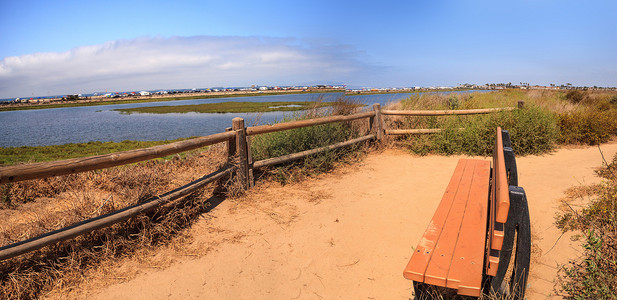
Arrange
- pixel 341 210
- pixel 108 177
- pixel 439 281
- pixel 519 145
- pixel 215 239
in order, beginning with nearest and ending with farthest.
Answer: pixel 439 281 → pixel 215 239 → pixel 341 210 → pixel 108 177 → pixel 519 145

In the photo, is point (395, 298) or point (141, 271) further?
point (141, 271)

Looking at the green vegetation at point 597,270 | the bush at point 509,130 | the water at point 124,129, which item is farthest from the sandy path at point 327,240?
the water at point 124,129

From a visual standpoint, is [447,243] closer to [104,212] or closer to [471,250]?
[471,250]

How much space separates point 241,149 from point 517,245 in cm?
391

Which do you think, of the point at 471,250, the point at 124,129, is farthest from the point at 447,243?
the point at 124,129

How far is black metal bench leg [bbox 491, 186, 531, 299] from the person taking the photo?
6.48 feet

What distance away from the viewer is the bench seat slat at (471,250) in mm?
1879

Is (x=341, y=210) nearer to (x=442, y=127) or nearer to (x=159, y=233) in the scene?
(x=159, y=233)

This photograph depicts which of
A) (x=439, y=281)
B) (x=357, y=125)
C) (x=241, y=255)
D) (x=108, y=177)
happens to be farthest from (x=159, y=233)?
(x=357, y=125)

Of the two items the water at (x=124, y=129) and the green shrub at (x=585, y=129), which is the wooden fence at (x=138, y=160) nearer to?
the water at (x=124, y=129)

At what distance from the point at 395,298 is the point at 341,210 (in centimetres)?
206

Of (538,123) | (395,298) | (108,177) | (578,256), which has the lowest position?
(395,298)

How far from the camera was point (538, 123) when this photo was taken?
7.82m

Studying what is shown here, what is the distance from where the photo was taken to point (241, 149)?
5.20 m
